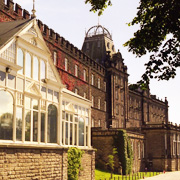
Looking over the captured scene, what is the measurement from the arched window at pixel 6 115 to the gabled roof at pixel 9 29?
116 inches

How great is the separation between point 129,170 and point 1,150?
101ft

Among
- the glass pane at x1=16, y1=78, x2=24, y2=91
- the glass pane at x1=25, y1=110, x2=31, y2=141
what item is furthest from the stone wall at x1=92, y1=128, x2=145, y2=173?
the glass pane at x1=16, y1=78, x2=24, y2=91

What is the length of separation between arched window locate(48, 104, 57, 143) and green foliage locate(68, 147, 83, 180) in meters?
4.07

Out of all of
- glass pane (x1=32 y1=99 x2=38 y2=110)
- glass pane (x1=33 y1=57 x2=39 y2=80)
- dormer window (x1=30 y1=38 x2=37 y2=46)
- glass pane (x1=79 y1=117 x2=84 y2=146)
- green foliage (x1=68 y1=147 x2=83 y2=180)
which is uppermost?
dormer window (x1=30 y1=38 x2=37 y2=46)

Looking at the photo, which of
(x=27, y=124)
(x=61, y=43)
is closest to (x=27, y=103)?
(x=27, y=124)

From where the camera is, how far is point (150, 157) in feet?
206

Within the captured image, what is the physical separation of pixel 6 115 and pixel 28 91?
2692 millimetres

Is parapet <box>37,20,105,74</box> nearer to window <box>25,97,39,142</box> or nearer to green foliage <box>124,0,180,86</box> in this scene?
window <box>25,97,39,142</box>

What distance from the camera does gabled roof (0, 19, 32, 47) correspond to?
73.2ft

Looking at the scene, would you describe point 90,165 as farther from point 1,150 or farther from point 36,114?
point 1,150

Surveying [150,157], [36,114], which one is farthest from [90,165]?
[150,157]

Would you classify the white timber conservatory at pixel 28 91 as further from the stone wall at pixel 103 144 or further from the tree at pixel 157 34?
the stone wall at pixel 103 144

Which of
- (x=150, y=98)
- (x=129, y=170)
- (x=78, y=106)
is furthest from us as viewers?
(x=150, y=98)

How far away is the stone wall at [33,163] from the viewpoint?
20.7 metres
